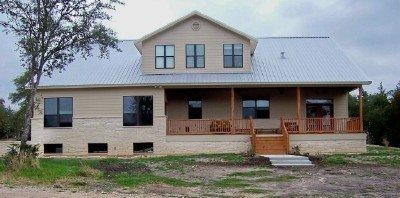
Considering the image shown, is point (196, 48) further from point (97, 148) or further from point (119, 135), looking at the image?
point (97, 148)

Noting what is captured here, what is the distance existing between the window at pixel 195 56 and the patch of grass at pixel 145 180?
13.7 meters

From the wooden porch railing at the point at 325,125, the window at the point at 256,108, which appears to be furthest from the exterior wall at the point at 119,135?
the window at the point at 256,108

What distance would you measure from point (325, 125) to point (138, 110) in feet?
34.9

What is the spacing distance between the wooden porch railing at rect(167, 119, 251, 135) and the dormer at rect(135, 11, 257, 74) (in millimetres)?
3184

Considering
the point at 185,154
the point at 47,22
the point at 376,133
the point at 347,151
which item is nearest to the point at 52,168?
the point at 47,22

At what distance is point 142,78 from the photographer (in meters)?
32.1

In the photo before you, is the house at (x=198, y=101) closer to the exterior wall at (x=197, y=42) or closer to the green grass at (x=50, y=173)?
the exterior wall at (x=197, y=42)

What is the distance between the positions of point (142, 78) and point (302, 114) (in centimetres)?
989

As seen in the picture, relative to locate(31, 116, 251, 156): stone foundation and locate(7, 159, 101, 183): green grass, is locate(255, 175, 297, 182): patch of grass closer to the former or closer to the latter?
locate(7, 159, 101, 183): green grass

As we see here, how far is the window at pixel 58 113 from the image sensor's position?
3231 centimetres

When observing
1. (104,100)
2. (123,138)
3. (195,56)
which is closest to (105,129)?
(123,138)

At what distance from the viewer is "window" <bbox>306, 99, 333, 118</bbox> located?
1336 inches

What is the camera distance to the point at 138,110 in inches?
1256

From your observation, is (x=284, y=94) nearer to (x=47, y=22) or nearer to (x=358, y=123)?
(x=358, y=123)
